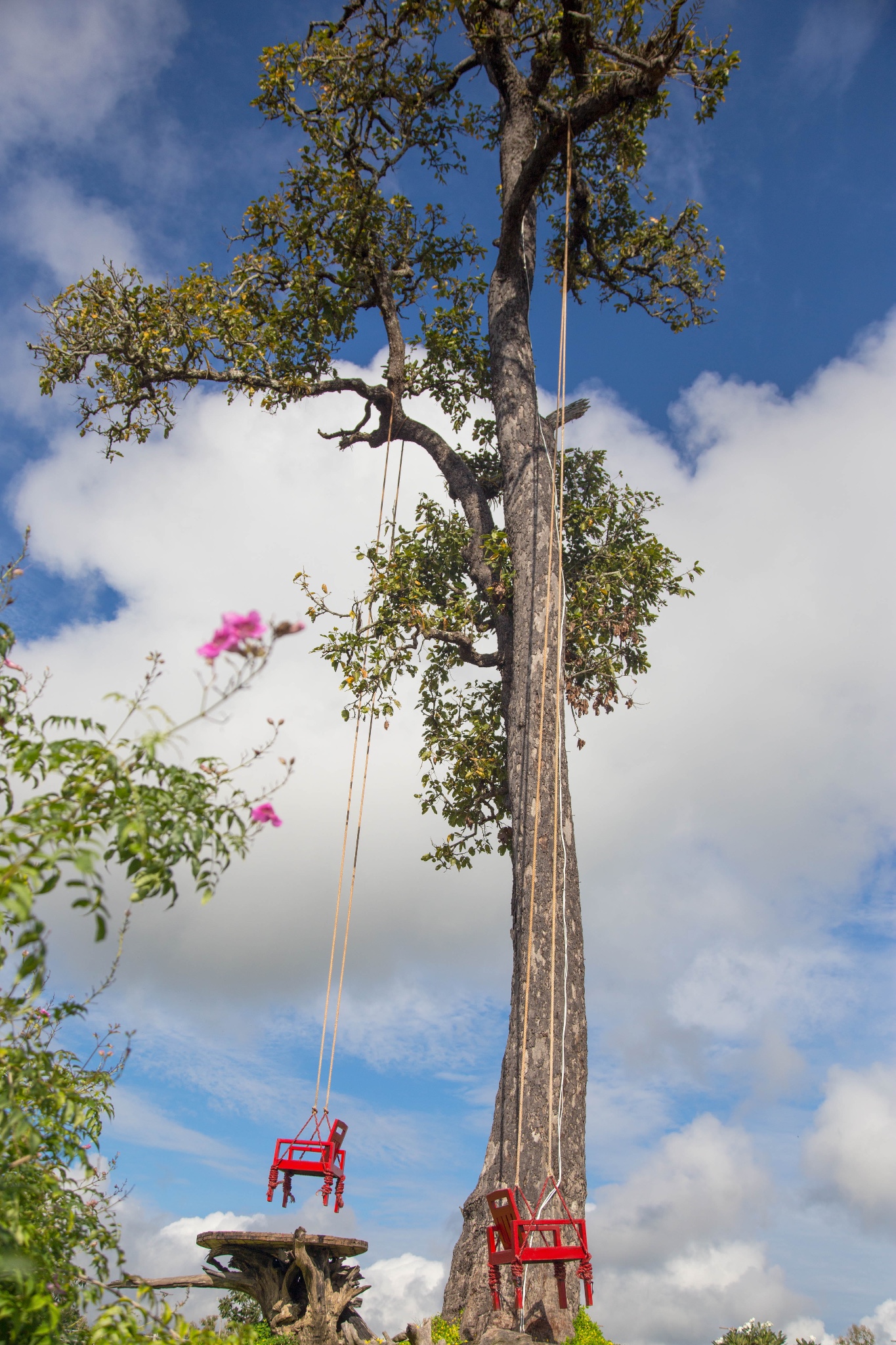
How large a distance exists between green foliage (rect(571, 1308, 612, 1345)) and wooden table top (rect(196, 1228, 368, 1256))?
4.92 ft

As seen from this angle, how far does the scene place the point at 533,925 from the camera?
7109mm

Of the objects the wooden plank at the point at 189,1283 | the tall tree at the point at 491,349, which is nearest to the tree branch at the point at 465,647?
the tall tree at the point at 491,349

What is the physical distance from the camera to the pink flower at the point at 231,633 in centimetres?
244

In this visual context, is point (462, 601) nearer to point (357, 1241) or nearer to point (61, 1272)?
point (357, 1241)

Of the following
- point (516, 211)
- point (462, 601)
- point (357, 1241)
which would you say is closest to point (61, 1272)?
point (357, 1241)

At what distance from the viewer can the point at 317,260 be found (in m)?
10.1

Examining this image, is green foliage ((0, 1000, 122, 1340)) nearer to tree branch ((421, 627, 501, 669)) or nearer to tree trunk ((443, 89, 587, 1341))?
tree trunk ((443, 89, 587, 1341))

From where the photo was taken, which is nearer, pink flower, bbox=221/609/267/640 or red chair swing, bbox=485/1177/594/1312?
pink flower, bbox=221/609/267/640

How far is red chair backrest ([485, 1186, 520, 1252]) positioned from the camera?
5.04 metres

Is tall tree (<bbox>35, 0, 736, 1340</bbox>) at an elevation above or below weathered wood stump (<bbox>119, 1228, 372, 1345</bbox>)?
above

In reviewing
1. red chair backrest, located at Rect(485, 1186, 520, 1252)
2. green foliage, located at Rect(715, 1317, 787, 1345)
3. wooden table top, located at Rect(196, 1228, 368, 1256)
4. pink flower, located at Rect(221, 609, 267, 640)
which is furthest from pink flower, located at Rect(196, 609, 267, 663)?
green foliage, located at Rect(715, 1317, 787, 1345)

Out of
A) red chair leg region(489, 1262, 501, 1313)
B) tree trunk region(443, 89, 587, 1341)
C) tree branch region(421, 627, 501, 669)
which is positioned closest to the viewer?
red chair leg region(489, 1262, 501, 1313)

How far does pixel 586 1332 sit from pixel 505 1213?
6.19 ft

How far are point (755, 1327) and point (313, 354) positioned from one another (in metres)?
11.3
